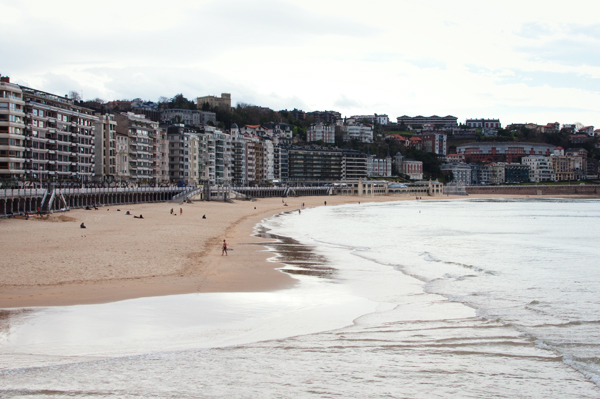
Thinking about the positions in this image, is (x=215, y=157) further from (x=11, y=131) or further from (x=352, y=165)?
(x=11, y=131)

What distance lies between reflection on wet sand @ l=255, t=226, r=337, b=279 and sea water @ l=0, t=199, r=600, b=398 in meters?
1.39

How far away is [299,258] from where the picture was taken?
95.2 feet

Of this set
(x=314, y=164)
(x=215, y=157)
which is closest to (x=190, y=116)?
(x=314, y=164)

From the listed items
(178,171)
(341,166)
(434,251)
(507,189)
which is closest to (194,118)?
(341,166)

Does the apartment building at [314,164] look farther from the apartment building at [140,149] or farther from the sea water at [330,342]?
the sea water at [330,342]

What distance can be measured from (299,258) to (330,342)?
15.7 m

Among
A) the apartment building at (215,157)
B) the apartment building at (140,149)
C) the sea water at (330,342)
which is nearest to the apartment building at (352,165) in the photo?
the apartment building at (215,157)

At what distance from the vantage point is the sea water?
10539mm

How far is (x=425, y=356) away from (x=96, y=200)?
62105 mm

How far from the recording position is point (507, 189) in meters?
193

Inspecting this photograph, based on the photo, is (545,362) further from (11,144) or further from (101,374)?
(11,144)

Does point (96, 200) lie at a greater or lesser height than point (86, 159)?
lesser

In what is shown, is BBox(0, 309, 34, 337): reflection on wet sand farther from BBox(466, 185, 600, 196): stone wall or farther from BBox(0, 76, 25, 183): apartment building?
BBox(466, 185, 600, 196): stone wall

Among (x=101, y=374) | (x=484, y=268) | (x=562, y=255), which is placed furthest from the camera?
(x=562, y=255)
